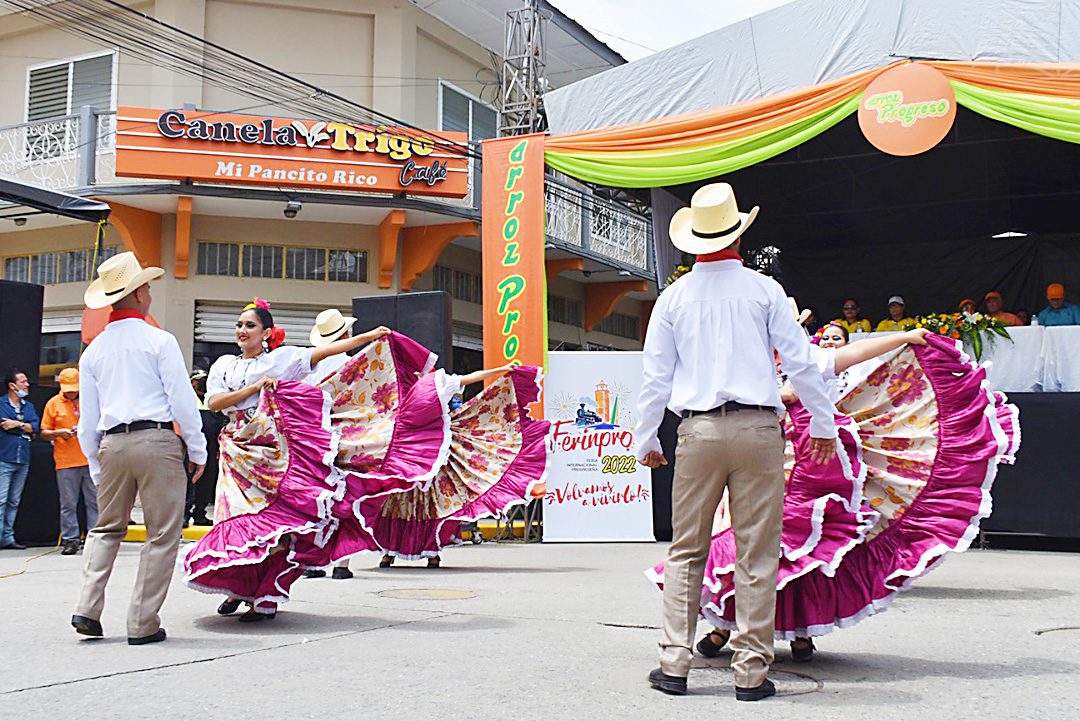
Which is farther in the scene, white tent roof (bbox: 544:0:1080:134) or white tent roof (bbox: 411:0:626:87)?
white tent roof (bbox: 411:0:626:87)

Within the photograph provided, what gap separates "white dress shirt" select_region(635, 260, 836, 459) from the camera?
4594mm

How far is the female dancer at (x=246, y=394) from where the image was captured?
20.9 feet

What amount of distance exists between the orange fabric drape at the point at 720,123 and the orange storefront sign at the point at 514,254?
44cm

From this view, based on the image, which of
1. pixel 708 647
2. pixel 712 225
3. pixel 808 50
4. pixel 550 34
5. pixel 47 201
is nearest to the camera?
pixel 712 225

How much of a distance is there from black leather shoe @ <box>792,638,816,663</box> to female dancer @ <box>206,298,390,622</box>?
2959mm

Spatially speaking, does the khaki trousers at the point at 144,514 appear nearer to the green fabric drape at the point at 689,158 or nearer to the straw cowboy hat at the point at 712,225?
the straw cowboy hat at the point at 712,225

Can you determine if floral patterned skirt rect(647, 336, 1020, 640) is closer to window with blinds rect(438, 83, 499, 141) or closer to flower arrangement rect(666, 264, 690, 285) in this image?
flower arrangement rect(666, 264, 690, 285)

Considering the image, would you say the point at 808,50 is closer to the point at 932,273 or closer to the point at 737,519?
the point at 932,273

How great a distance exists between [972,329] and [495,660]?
28.6 feet

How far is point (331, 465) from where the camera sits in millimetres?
6566

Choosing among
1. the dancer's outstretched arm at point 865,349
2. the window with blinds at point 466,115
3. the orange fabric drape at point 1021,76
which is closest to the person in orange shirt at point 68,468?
the dancer's outstretched arm at point 865,349

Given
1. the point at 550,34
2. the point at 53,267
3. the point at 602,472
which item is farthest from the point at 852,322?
the point at 53,267

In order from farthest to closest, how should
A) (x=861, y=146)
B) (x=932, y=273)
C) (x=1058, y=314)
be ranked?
(x=932, y=273) → (x=861, y=146) → (x=1058, y=314)

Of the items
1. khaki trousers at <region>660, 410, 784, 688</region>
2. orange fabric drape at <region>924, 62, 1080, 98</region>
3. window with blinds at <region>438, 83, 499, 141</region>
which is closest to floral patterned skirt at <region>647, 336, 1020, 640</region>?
khaki trousers at <region>660, 410, 784, 688</region>
